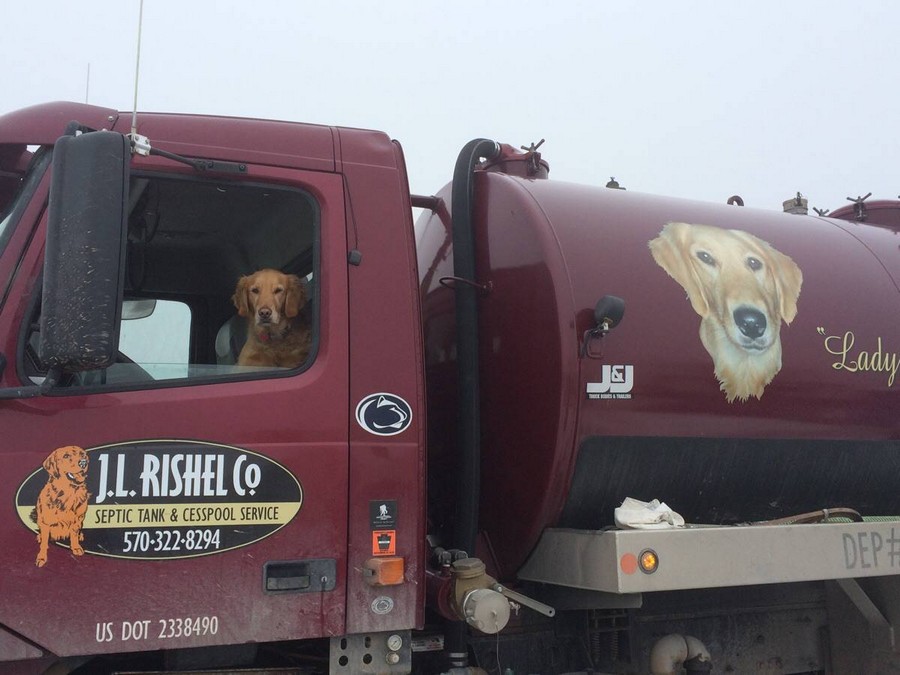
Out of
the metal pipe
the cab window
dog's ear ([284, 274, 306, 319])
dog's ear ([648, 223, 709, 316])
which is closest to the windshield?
the cab window

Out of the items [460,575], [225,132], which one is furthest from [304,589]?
[225,132]

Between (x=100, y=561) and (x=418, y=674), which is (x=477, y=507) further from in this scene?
(x=100, y=561)

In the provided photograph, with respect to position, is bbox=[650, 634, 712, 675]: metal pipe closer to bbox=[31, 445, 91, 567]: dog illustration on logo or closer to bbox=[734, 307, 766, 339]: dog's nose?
bbox=[734, 307, 766, 339]: dog's nose

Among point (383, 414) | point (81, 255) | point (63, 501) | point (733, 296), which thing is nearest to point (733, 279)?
point (733, 296)

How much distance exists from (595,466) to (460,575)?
672 millimetres

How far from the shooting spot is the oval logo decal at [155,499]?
9.02 feet

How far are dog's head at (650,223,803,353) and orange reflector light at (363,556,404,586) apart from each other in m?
1.65

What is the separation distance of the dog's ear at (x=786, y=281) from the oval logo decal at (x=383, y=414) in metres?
1.80

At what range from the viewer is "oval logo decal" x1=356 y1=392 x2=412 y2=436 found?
3.13 metres

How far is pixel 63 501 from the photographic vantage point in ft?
9.05

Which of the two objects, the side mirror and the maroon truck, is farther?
the maroon truck

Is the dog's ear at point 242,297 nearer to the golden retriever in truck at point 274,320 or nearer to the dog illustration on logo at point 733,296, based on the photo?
the golden retriever in truck at point 274,320

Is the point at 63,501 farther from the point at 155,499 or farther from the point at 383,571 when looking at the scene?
the point at 383,571

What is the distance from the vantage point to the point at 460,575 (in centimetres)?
336
